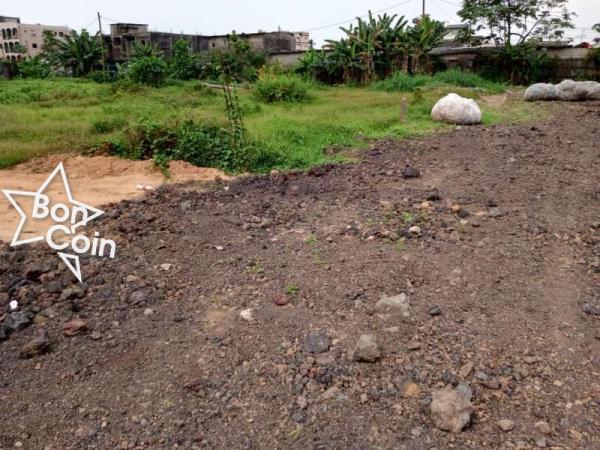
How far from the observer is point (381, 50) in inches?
654

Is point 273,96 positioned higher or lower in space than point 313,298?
higher

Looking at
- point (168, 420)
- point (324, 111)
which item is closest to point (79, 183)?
point (168, 420)

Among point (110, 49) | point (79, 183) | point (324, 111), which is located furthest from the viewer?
point (110, 49)

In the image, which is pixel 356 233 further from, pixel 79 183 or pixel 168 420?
pixel 79 183

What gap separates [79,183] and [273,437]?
474 centimetres

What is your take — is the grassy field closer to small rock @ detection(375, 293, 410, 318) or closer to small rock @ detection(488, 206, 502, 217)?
small rock @ detection(488, 206, 502, 217)

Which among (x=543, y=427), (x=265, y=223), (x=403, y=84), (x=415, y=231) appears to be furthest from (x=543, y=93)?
(x=543, y=427)

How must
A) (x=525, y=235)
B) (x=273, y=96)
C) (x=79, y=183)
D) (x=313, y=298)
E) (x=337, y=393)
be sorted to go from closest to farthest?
(x=337, y=393) < (x=313, y=298) < (x=525, y=235) < (x=79, y=183) < (x=273, y=96)

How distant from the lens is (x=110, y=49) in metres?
27.5

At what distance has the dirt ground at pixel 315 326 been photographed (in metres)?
2.14

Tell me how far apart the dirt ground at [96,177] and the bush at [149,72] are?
10073 mm

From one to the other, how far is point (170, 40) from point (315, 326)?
26.9m

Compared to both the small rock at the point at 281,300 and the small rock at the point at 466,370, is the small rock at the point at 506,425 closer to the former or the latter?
the small rock at the point at 466,370

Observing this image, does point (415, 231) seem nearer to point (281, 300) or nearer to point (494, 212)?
point (494, 212)
